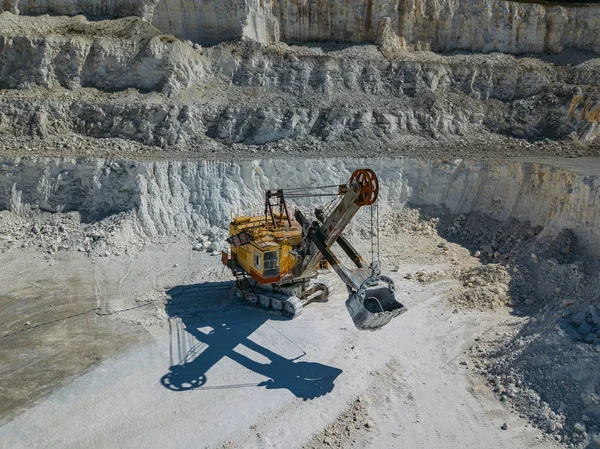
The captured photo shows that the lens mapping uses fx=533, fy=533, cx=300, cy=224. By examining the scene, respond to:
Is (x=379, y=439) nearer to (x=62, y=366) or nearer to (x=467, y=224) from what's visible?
(x=62, y=366)

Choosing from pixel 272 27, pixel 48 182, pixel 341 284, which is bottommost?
pixel 341 284

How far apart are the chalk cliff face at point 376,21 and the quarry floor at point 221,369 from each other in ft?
47.2

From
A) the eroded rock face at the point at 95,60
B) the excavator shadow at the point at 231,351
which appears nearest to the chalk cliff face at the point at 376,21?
the eroded rock face at the point at 95,60

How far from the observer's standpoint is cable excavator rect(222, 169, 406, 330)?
450 inches

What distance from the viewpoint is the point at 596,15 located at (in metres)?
25.5

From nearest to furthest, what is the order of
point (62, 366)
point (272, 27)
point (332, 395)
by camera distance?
point (332, 395)
point (62, 366)
point (272, 27)

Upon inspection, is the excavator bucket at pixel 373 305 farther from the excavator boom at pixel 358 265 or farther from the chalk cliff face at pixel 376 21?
the chalk cliff face at pixel 376 21

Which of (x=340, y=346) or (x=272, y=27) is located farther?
(x=272, y=27)

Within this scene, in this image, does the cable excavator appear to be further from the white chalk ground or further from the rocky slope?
the rocky slope

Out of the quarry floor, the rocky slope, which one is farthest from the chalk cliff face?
the quarry floor

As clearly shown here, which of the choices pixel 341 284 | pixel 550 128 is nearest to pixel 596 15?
pixel 550 128

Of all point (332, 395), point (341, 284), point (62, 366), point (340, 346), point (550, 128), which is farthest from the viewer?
point (550, 128)

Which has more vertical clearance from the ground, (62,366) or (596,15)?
(596,15)

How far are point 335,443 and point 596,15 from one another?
25100 millimetres
